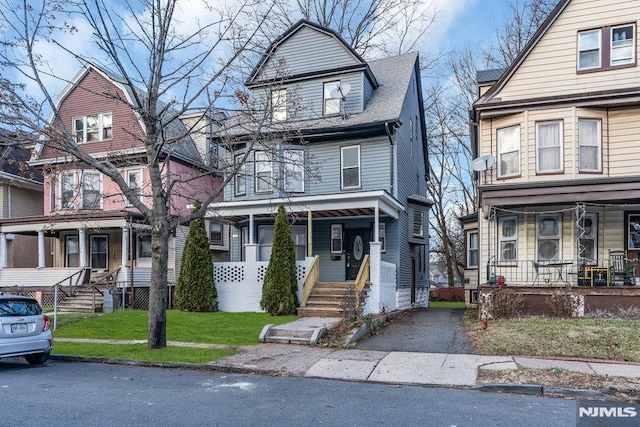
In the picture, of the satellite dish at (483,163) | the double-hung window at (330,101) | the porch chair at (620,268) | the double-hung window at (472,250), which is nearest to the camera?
the porch chair at (620,268)

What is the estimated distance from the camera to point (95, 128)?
22297mm

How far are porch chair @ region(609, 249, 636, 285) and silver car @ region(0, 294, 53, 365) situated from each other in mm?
13754

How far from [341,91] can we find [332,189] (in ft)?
12.0

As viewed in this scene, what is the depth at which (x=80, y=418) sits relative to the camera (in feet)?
19.0

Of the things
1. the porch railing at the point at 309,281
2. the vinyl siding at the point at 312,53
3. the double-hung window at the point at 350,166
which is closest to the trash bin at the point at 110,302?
the porch railing at the point at 309,281

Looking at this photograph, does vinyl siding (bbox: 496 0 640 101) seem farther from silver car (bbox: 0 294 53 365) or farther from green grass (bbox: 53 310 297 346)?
silver car (bbox: 0 294 53 365)

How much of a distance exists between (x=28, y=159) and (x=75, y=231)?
5682 millimetres

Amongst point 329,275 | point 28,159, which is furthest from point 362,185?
point 28,159

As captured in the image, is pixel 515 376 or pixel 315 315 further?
pixel 315 315

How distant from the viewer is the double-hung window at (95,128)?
22.1m

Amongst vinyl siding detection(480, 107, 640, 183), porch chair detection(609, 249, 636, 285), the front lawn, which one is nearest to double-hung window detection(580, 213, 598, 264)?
porch chair detection(609, 249, 636, 285)

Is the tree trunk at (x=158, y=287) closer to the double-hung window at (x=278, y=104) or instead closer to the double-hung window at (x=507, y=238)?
the double-hung window at (x=278, y=104)

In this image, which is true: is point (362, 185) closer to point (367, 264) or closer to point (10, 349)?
point (367, 264)

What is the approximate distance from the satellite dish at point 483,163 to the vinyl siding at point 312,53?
6.54 m
